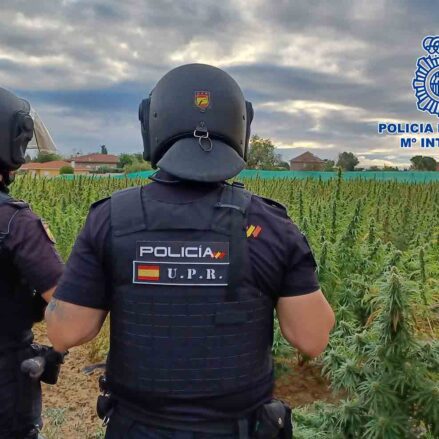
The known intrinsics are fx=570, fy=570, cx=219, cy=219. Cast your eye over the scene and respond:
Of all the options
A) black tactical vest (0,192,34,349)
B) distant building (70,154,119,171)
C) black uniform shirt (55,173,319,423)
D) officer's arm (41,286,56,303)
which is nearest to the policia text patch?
black uniform shirt (55,173,319,423)

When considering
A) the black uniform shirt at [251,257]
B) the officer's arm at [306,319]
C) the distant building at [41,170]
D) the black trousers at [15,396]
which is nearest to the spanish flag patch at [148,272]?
the black uniform shirt at [251,257]

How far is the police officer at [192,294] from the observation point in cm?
171

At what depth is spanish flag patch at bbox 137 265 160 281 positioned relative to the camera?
5.62 ft

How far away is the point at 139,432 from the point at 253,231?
727mm

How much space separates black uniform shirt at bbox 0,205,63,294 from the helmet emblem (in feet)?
2.72

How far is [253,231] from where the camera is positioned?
174 cm

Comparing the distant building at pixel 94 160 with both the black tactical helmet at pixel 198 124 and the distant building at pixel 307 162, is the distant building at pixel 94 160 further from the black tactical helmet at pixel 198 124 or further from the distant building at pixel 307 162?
the black tactical helmet at pixel 198 124

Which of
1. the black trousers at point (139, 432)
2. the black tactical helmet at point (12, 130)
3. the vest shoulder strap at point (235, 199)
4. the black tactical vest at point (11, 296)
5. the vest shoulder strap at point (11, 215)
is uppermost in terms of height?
the black tactical helmet at point (12, 130)

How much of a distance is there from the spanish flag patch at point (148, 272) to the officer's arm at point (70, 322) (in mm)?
197

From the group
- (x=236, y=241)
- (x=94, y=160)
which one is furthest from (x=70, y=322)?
(x=94, y=160)

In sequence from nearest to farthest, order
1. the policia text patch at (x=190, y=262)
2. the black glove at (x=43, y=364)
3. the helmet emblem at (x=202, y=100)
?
1. the policia text patch at (x=190, y=262)
2. the helmet emblem at (x=202, y=100)
3. the black glove at (x=43, y=364)

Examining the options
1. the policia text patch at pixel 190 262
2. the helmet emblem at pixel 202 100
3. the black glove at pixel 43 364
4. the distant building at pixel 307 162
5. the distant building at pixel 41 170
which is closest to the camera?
the policia text patch at pixel 190 262

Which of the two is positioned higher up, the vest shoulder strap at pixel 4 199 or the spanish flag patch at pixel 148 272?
the vest shoulder strap at pixel 4 199

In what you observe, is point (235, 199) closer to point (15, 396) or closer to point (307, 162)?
point (15, 396)
